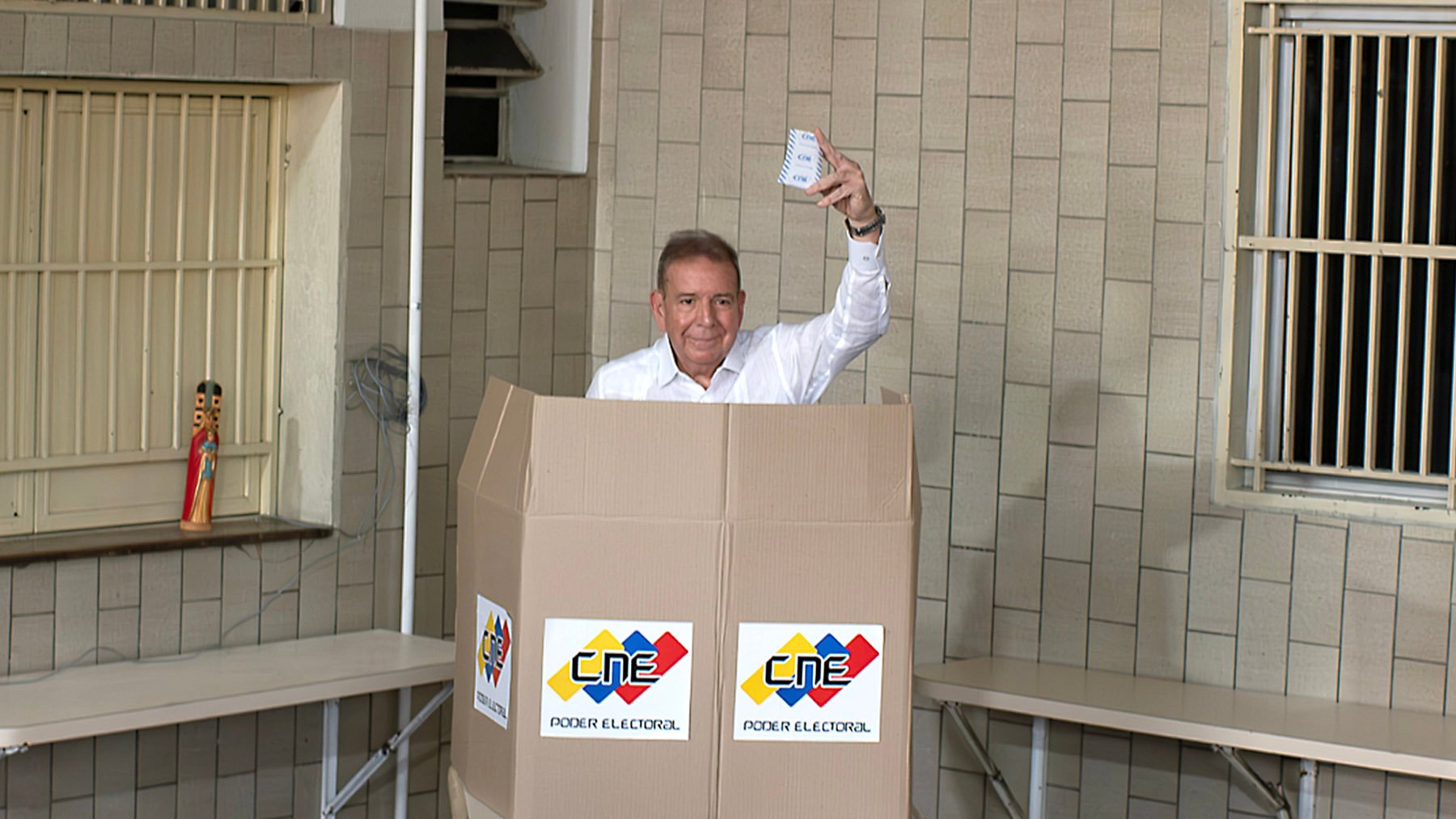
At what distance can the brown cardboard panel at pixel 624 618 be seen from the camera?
2119mm

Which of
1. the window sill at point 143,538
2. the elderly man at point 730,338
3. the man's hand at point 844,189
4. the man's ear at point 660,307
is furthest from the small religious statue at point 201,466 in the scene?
the man's hand at point 844,189

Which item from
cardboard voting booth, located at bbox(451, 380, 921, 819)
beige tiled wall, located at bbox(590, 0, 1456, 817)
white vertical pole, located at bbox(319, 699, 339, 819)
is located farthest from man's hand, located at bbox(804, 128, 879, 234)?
white vertical pole, located at bbox(319, 699, 339, 819)

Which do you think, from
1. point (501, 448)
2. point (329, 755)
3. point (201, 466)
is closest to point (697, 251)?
point (501, 448)

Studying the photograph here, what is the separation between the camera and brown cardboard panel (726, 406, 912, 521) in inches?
83.5

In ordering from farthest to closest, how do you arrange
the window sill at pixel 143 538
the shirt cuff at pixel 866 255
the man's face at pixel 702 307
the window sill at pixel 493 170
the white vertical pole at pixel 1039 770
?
the window sill at pixel 493 170
the white vertical pole at pixel 1039 770
the window sill at pixel 143 538
the man's face at pixel 702 307
the shirt cuff at pixel 866 255

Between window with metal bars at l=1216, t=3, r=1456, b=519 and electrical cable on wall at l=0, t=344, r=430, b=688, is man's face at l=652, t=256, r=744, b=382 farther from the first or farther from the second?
window with metal bars at l=1216, t=3, r=1456, b=519

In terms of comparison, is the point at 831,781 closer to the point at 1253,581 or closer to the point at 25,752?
the point at 1253,581

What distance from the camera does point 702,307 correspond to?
103 inches

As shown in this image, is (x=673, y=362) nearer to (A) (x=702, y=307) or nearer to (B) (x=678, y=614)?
(A) (x=702, y=307)

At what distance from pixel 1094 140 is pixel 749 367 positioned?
4.26 ft

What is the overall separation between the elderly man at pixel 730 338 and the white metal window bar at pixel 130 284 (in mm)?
1213

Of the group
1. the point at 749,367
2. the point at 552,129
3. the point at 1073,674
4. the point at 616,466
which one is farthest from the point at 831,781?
the point at 552,129

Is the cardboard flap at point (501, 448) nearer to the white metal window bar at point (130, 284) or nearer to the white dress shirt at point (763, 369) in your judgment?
the white dress shirt at point (763, 369)

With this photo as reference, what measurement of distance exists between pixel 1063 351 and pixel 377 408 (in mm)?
1567
